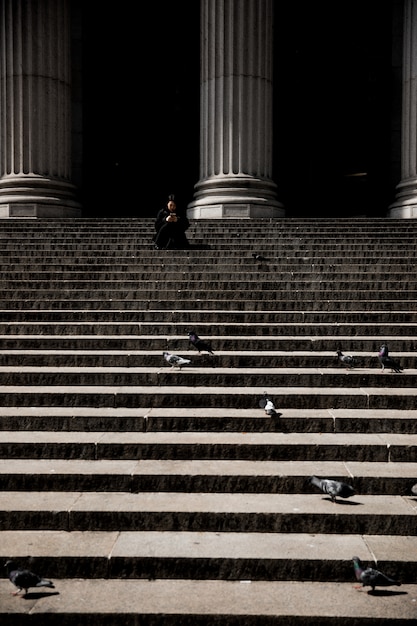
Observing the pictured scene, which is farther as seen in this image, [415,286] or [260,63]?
[260,63]

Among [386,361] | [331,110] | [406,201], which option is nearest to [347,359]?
[386,361]

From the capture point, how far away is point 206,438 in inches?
237

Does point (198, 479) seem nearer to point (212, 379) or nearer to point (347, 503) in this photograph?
point (347, 503)

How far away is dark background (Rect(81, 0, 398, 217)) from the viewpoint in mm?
20781

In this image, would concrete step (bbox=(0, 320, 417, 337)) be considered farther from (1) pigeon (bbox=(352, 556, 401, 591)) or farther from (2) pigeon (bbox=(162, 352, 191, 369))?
(1) pigeon (bbox=(352, 556, 401, 591))

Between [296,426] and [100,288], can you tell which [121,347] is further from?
[296,426]

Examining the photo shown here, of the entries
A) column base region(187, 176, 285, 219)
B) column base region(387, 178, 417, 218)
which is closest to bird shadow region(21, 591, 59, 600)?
column base region(187, 176, 285, 219)

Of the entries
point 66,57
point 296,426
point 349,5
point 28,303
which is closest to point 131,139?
point 66,57

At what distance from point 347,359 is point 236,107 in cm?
1042

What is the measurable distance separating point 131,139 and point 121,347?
14.6 metres

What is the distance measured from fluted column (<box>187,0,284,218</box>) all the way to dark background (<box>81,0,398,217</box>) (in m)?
4.78

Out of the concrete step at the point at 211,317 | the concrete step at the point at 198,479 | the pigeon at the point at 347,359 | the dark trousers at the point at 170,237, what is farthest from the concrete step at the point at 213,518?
the dark trousers at the point at 170,237

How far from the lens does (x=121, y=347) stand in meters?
7.96

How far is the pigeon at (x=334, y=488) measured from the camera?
4.97 metres
